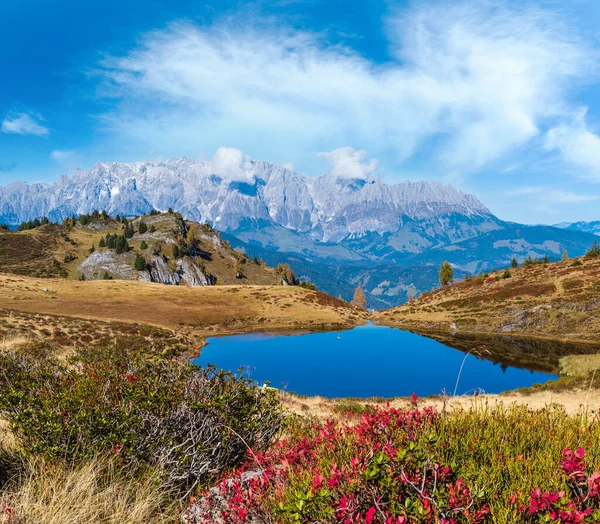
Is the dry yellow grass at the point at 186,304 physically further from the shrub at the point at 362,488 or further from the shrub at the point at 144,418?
the shrub at the point at 362,488

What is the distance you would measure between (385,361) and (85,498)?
56330 mm

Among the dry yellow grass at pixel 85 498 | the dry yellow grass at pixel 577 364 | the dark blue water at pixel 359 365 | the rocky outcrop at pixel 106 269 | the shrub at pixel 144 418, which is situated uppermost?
the rocky outcrop at pixel 106 269

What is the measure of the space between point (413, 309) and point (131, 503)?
367ft

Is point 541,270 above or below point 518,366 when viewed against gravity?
above

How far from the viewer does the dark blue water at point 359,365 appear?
43969 millimetres

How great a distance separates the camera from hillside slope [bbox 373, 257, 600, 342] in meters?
74.5

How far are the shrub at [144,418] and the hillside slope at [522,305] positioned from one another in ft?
257

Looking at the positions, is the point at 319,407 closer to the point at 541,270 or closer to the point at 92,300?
the point at 92,300

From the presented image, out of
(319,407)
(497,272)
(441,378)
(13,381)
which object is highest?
(497,272)

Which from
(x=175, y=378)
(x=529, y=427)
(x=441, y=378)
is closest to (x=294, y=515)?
(x=529, y=427)

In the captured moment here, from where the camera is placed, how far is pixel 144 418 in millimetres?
6891

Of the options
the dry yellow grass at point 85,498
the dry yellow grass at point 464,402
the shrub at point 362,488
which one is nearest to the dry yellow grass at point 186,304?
the dry yellow grass at point 464,402

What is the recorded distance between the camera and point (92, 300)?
283 ft

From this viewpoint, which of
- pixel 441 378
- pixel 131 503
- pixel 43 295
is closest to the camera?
pixel 131 503
